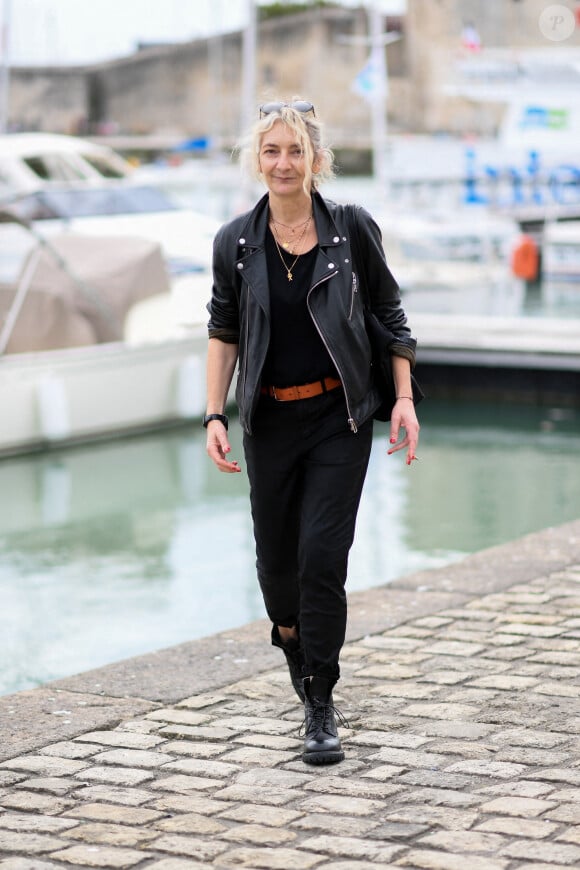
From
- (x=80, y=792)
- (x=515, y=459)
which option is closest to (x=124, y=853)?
(x=80, y=792)

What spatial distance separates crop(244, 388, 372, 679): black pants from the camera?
4441 mm

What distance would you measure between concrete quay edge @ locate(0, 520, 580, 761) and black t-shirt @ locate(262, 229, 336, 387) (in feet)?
3.99

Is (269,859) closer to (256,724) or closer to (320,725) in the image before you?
(320,725)

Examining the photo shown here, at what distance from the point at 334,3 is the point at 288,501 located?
265 ft

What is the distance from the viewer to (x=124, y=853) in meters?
3.69

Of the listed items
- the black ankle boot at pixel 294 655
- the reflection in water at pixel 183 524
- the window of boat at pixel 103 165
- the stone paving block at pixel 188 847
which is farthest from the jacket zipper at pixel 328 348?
the window of boat at pixel 103 165

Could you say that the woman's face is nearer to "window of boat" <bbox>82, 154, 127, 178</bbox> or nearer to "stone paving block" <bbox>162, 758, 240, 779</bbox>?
"stone paving block" <bbox>162, 758, 240, 779</bbox>

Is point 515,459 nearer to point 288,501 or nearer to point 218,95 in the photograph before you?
point 288,501

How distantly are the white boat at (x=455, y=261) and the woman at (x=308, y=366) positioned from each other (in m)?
14.6

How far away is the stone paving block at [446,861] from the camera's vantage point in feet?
11.6

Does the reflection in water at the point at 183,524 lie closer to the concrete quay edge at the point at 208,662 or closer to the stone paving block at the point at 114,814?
the concrete quay edge at the point at 208,662

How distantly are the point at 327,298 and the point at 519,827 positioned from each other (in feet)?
A: 4.86

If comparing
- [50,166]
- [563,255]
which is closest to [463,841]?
[50,166]

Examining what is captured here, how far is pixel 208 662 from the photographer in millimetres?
5566
